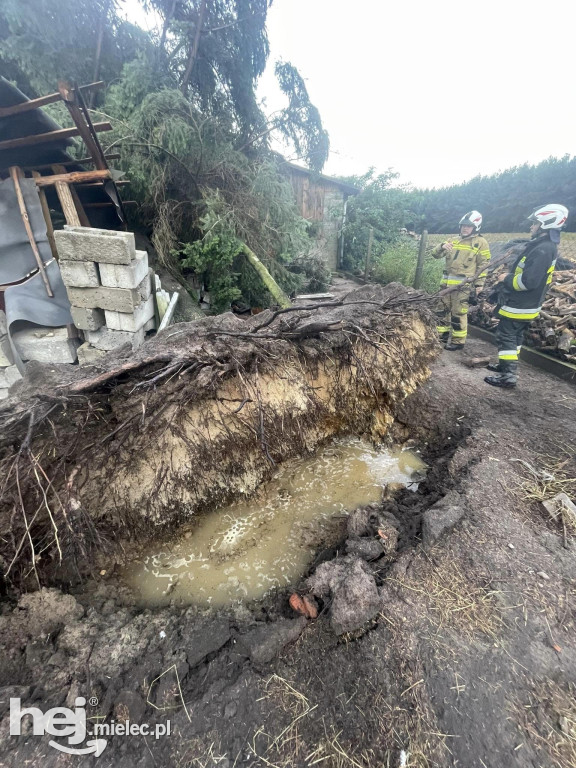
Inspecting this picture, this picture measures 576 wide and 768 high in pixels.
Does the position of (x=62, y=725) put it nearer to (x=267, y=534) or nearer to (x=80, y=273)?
(x=267, y=534)

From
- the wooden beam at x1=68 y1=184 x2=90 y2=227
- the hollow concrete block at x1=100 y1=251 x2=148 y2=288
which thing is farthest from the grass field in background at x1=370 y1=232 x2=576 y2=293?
the wooden beam at x1=68 y1=184 x2=90 y2=227

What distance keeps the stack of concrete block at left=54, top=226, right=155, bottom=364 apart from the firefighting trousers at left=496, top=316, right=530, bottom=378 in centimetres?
540

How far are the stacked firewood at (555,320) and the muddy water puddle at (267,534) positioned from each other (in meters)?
4.01

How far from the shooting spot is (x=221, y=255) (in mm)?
6211

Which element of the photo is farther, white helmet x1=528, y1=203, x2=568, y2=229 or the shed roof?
the shed roof

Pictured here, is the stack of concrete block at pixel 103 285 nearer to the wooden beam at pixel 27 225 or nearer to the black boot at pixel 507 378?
the wooden beam at pixel 27 225

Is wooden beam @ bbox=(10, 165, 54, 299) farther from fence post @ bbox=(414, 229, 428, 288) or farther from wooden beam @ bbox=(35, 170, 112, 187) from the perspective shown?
fence post @ bbox=(414, 229, 428, 288)

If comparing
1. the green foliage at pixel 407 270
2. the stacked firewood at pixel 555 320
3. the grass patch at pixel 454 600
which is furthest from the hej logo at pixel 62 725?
the green foliage at pixel 407 270

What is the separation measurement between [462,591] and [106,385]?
3096 mm

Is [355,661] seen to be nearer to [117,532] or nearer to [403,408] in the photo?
[117,532]

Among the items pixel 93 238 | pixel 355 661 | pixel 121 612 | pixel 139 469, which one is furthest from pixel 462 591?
pixel 93 238

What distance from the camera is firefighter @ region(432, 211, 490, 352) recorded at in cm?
587

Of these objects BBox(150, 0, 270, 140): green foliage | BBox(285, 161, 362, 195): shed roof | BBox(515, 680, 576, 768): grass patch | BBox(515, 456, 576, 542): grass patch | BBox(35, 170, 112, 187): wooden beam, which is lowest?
BBox(515, 680, 576, 768): grass patch

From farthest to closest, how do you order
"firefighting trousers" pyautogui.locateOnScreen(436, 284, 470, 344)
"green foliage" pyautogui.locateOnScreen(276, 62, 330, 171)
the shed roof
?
the shed roof < "green foliage" pyautogui.locateOnScreen(276, 62, 330, 171) < "firefighting trousers" pyautogui.locateOnScreen(436, 284, 470, 344)
